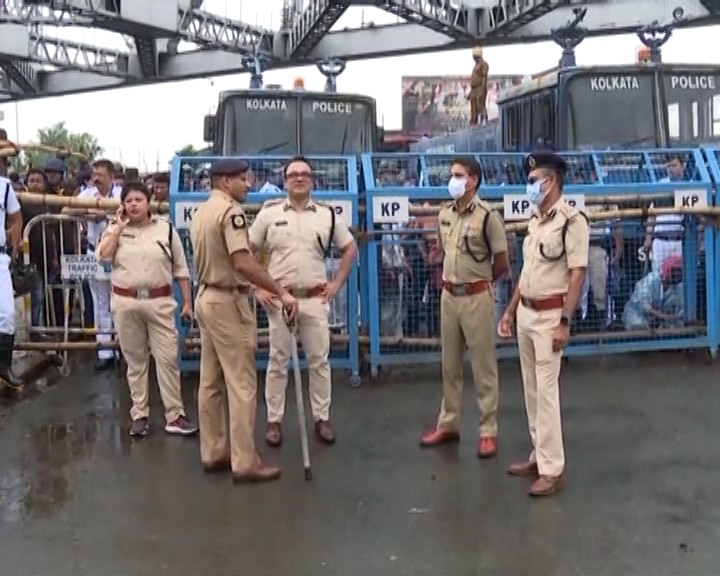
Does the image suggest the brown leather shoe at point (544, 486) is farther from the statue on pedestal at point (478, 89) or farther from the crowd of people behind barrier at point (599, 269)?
the statue on pedestal at point (478, 89)

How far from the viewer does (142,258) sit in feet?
22.7

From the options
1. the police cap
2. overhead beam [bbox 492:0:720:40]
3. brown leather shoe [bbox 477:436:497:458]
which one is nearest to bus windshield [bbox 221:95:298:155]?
the police cap

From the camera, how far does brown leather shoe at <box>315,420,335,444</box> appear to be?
270 inches

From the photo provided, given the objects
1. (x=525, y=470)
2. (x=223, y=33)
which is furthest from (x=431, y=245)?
(x=223, y=33)

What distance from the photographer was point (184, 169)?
27.9 feet

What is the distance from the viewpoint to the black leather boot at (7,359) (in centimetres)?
809

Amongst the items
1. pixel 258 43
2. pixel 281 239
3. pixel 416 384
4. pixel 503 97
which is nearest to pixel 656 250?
pixel 416 384

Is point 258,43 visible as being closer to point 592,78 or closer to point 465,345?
point 592,78

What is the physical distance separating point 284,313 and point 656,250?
164 inches

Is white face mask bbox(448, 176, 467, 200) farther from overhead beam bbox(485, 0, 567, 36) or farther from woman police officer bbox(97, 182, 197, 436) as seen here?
overhead beam bbox(485, 0, 567, 36)

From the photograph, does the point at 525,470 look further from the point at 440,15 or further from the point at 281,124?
the point at 440,15

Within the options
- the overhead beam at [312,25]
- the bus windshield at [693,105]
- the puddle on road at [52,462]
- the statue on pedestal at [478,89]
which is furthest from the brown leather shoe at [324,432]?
the overhead beam at [312,25]

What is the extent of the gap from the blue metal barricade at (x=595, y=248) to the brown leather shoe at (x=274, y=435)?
196 cm

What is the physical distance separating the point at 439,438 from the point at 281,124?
606cm
